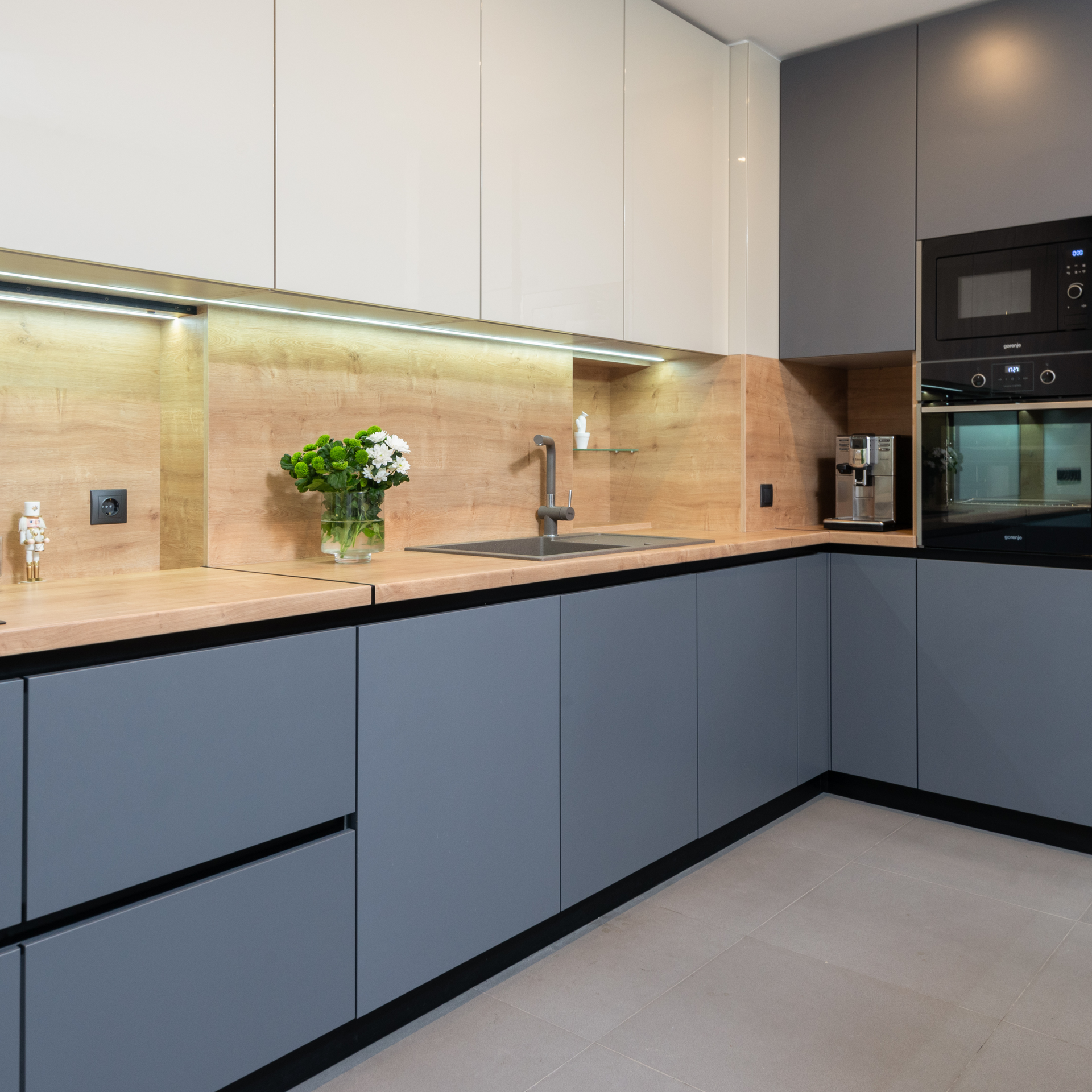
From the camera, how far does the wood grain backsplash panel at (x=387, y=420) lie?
214 cm

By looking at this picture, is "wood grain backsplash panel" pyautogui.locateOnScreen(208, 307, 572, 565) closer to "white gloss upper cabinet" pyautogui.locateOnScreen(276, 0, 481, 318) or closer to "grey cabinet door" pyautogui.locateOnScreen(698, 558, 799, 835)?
"white gloss upper cabinet" pyautogui.locateOnScreen(276, 0, 481, 318)

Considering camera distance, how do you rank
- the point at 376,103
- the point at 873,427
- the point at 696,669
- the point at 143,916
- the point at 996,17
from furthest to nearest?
the point at 873,427 < the point at 996,17 < the point at 696,669 < the point at 376,103 < the point at 143,916

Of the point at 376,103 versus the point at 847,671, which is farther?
the point at 847,671

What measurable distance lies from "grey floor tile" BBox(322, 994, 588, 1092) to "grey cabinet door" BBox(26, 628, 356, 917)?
49cm

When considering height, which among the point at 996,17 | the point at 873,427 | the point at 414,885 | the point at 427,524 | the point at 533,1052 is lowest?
the point at 533,1052

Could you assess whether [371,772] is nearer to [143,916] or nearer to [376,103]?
[143,916]

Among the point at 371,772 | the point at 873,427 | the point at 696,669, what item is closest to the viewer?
the point at 371,772

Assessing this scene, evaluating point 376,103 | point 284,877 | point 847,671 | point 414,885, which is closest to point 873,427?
point 847,671

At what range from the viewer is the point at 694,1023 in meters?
1.90

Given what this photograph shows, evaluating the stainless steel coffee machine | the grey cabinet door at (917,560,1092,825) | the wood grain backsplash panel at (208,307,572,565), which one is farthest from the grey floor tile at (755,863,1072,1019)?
the wood grain backsplash panel at (208,307,572,565)

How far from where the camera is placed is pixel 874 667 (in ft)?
10.2

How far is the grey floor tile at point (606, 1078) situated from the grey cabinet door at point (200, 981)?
39 centimetres

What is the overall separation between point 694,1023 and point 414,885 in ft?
2.07

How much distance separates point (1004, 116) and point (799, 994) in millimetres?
2503
